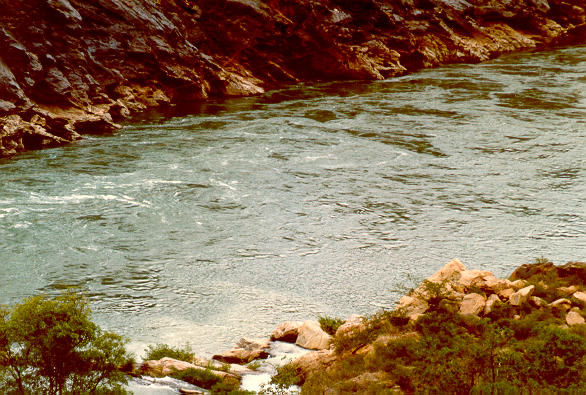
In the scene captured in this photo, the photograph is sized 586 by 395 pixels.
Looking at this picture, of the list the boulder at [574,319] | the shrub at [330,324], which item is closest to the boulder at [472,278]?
the boulder at [574,319]

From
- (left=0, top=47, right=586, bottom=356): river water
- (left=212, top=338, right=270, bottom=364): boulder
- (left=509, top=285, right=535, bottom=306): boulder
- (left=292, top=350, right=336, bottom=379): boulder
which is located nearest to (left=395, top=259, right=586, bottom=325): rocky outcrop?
(left=509, top=285, right=535, bottom=306): boulder

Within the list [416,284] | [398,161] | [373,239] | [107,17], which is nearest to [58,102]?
[107,17]

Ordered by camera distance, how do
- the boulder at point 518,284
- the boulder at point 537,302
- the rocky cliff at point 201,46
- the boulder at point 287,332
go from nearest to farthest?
the boulder at point 537,302 < the boulder at point 518,284 < the boulder at point 287,332 < the rocky cliff at point 201,46

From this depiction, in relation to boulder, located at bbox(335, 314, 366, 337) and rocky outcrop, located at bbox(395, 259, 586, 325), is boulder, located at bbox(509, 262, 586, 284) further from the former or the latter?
boulder, located at bbox(335, 314, 366, 337)

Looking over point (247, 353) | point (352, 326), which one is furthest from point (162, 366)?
point (352, 326)

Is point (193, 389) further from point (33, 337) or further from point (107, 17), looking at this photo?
point (107, 17)

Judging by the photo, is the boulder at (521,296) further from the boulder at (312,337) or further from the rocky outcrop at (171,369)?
the rocky outcrop at (171,369)
